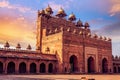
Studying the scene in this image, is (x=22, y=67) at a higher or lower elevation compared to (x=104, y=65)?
lower

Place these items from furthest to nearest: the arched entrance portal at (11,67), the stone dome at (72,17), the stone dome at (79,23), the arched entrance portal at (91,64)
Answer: the stone dome at (79,23), the stone dome at (72,17), the arched entrance portal at (91,64), the arched entrance portal at (11,67)

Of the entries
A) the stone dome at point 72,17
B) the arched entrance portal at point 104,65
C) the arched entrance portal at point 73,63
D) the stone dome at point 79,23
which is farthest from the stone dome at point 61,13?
the arched entrance portal at point 104,65

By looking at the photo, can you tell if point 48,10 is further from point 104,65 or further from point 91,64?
point 104,65

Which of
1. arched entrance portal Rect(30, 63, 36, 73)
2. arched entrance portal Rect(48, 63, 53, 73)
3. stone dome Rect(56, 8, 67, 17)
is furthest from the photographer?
stone dome Rect(56, 8, 67, 17)

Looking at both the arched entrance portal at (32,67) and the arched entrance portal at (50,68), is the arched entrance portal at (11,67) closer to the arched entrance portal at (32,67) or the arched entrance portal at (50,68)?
the arched entrance portal at (32,67)

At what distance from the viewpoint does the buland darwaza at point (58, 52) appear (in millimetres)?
28766

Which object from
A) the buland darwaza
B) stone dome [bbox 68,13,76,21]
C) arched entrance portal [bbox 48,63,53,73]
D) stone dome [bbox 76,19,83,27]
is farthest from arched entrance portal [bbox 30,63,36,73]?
stone dome [bbox 76,19,83,27]

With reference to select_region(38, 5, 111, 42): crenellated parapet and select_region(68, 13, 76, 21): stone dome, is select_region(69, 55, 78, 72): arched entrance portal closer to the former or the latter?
select_region(38, 5, 111, 42): crenellated parapet

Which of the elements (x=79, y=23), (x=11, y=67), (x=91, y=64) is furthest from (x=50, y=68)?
(x=79, y=23)

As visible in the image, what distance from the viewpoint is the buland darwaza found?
28766mm

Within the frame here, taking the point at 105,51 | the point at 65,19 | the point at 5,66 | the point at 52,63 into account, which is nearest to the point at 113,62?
the point at 105,51

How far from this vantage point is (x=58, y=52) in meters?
33.1

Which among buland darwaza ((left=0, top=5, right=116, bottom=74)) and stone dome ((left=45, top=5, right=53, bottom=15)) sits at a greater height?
stone dome ((left=45, top=5, right=53, bottom=15))

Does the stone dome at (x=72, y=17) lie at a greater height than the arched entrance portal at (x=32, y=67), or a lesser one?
greater
